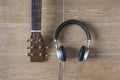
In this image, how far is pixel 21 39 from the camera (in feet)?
4.00

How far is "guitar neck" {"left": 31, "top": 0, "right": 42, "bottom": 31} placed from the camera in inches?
44.2

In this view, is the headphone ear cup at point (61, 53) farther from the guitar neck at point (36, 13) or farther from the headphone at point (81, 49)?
the guitar neck at point (36, 13)

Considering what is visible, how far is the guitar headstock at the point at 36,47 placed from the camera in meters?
1.16

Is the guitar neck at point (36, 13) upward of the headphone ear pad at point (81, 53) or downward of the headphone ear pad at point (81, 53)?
upward

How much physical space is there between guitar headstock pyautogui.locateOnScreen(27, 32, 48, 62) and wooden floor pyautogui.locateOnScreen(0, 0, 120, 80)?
0.20ft

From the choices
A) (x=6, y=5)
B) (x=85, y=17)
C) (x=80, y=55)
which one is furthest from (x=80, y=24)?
(x=6, y=5)

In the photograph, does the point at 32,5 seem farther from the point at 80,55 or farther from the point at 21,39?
the point at 80,55

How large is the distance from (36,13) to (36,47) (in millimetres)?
181

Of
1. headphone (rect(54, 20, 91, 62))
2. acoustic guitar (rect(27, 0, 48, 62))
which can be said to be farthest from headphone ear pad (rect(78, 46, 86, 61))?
acoustic guitar (rect(27, 0, 48, 62))

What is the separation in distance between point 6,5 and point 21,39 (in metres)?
0.20

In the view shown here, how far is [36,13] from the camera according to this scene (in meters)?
1.13

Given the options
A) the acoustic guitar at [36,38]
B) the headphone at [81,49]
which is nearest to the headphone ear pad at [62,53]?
the headphone at [81,49]

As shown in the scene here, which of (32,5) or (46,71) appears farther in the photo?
(46,71)

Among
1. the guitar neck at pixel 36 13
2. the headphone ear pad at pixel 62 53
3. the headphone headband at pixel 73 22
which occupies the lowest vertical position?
the headphone ear pad at pixel 62 53
